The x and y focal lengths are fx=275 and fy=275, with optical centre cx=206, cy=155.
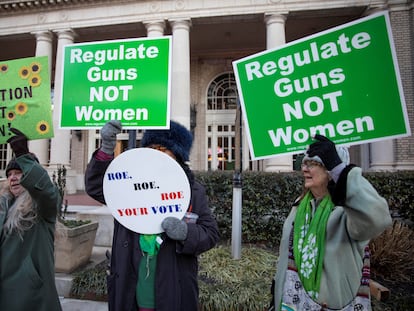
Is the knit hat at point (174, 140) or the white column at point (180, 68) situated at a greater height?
the white column at point (180, 68)

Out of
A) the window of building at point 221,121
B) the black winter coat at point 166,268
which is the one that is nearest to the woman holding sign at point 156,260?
the black winter coat at point 166,268

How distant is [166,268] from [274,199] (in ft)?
14.1

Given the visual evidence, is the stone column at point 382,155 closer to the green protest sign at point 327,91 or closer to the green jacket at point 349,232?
the green protest sign at point 327,91

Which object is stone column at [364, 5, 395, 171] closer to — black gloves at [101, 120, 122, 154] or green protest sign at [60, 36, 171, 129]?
green protest sign at [60, 36, 171, 129]

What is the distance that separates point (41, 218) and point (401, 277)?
4.50 m

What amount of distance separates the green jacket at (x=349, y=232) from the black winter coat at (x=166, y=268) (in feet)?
2.38

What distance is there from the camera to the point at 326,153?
1498 mm

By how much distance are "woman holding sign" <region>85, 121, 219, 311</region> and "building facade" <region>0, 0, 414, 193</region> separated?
887 centimetres

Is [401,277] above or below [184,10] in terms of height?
below

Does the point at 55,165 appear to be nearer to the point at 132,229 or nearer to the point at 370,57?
the point at 132,229

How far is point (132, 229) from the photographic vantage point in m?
1.72

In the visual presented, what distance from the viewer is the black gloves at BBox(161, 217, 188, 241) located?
1637 millimetres

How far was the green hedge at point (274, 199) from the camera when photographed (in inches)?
220

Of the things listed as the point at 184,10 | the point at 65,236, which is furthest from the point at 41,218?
the point at 184,10
